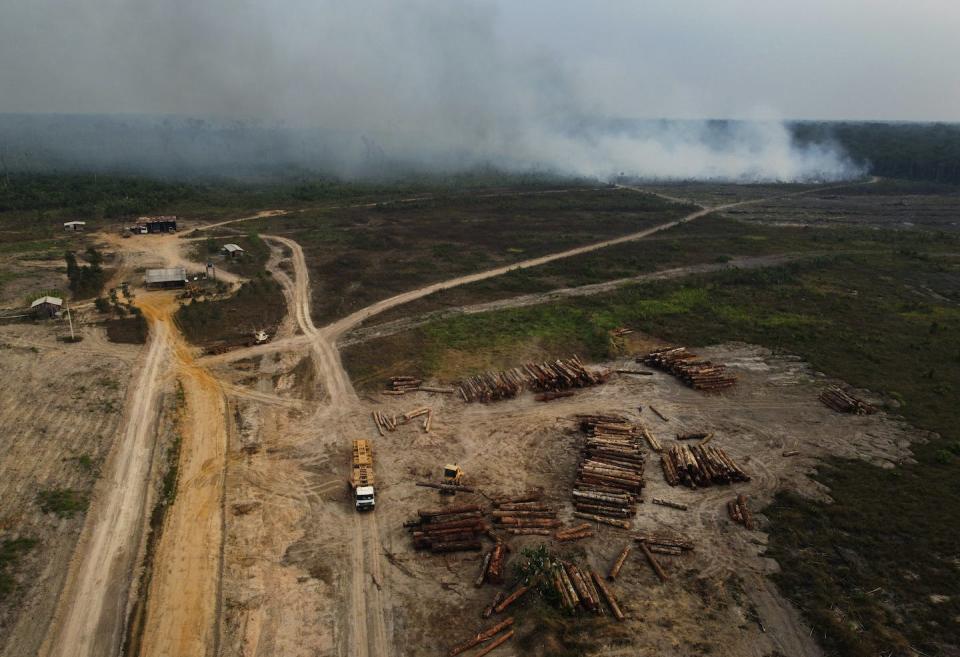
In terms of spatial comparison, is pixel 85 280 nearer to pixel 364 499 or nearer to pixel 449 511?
pixel 364 499

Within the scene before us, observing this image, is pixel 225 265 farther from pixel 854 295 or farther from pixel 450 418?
pixel 854 295

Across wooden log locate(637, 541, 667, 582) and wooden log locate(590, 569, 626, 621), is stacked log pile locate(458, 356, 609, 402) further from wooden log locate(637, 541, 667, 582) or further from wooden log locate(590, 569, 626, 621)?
wooden log locate(590, 569, 626, 621)

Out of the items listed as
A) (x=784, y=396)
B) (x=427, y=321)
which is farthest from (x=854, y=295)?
(x=427, y=321)

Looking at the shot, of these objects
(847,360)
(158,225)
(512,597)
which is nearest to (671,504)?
(512,597)

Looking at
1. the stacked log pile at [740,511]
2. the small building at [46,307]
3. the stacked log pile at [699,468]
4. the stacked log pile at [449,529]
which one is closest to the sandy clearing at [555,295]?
the stacked log pile at [449,529]

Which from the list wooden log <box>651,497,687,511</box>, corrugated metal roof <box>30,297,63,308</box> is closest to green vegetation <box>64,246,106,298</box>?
corrugated metal roof <box>30,297,63,308</box>
